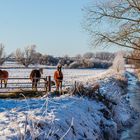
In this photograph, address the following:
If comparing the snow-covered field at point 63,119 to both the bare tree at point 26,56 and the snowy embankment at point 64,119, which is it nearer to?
the snowy embankment at point 64,119

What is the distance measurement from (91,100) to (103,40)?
1041cm

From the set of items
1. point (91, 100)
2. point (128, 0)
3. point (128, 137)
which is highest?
point (128, 0)

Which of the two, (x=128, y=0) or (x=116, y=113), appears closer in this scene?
(x=116, y=113)

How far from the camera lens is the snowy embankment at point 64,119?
9500mm

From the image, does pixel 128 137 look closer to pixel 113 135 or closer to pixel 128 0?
pixel 113 135

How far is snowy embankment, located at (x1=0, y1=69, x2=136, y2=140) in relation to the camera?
9.50 metres

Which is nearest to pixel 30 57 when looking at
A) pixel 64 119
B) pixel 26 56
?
pixel 26 56

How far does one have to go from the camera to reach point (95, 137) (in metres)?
13.1

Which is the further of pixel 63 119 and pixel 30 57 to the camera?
pixel 30 57

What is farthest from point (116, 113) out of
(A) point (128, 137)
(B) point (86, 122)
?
(B) point (86, 122)

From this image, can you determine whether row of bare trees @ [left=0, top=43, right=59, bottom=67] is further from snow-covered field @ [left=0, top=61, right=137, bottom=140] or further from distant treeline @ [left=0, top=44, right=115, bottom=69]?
snow-covered field @ [left=0, top=61, right=137, bottom=140]

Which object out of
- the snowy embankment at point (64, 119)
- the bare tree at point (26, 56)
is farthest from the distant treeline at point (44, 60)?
the snowy embankment at point (64, 119)

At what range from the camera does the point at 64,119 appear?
1202 centimetres

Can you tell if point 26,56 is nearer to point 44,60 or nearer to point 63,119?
point 44,60
